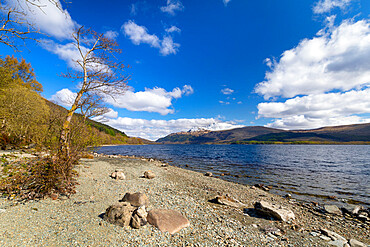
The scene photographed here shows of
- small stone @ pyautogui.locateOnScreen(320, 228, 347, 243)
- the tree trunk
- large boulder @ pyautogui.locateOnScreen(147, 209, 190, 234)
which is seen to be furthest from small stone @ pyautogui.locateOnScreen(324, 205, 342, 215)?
the tree trunk

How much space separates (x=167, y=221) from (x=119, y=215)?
2391 mm

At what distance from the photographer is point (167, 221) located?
302 inches

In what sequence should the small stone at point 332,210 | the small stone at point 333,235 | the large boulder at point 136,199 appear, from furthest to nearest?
the small stone at point 332,210
the large boulder at point 136,199
the small stone at point 333,235

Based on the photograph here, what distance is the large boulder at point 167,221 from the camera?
7.34 metres

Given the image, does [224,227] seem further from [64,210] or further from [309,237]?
[64,210]

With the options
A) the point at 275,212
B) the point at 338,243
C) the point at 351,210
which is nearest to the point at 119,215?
the point at 275,212

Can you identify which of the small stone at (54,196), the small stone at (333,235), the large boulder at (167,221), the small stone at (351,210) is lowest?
the small stone at (351,210)

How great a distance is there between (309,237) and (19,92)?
4375 centimetres

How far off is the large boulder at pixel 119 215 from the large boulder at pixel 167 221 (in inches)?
41.6

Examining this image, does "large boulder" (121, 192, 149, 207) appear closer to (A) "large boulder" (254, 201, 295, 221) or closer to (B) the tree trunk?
(B) the tree trunk

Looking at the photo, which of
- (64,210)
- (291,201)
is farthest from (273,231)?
(64,210)

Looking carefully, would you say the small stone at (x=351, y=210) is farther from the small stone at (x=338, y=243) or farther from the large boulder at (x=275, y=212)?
the small stone at (x=338, y=243)

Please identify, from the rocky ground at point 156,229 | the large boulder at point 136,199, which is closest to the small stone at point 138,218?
the rocky ground at point 156,229

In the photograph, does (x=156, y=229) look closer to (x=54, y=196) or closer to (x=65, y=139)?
(x=54, y=196)
